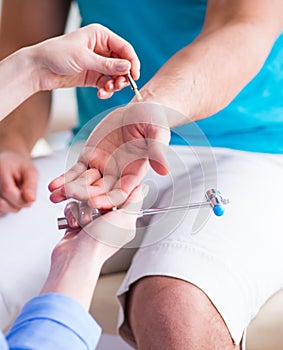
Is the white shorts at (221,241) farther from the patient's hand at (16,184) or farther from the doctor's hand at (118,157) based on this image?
the patient's hand at (16,184)

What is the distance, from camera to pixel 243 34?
1279 millimetres

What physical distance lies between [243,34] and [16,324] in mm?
694

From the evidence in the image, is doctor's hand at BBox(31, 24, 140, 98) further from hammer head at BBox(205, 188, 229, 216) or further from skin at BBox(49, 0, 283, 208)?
hammer head at BBox(205, 188, 229, 216)

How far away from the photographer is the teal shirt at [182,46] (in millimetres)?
1393

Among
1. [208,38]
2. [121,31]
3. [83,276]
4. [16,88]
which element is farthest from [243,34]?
[83,276]

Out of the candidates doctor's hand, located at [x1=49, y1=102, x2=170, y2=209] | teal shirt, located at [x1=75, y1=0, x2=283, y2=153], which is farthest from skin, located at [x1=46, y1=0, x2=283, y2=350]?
teal shirt, located at [x1=75, y1=0, x2=283, y2=153]

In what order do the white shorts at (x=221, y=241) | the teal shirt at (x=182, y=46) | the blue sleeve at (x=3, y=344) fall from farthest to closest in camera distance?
the teal shirt at (x=182, y=46) < the white shorts at (x=221, y=241) < the blue sleeve at (x=3, y=344)

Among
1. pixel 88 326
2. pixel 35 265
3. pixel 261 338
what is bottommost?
pixel 261 338

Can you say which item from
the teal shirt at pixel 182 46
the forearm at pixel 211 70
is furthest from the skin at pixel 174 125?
the teal shirt at pixel 182 46

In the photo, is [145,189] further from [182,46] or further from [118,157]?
[182,46]

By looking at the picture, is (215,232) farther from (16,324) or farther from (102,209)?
(16,324)

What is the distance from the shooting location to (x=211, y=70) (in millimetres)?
1234

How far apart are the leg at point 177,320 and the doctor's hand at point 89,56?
0.95 feet

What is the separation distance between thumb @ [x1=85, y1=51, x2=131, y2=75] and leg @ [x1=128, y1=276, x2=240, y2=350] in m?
0.31
